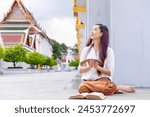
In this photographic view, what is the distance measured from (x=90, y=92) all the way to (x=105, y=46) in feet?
2.07

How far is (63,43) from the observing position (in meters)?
79.4

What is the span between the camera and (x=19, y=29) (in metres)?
52.3

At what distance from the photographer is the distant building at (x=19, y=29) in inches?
1992

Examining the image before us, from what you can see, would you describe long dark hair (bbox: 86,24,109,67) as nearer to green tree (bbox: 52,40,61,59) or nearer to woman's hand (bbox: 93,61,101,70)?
woman's hand (bbox: 93,61,101,70)

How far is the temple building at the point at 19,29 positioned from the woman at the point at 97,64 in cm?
4553

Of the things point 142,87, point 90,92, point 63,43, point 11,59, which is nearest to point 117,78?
point 142,87

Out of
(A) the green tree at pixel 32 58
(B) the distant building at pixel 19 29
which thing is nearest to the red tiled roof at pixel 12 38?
(B) the distant building at pixel 19 29

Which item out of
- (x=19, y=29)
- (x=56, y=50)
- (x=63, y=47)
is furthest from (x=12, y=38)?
(x=63, y=47)

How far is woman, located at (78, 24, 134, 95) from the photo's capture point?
4840mm

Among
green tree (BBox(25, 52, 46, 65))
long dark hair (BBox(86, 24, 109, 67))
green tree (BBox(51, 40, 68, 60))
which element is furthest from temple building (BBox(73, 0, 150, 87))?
green tree (BBox(51, 40, 68, 60))

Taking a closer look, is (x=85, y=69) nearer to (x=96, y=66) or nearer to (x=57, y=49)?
(x=96, y=66)

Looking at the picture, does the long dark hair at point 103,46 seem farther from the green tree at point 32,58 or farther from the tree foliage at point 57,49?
the tree foliage at point 57,49

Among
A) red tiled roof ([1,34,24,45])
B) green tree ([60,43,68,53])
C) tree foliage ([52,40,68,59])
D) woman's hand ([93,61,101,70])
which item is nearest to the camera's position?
woman's hand ([93,61,101,70])

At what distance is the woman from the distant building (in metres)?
45.5
